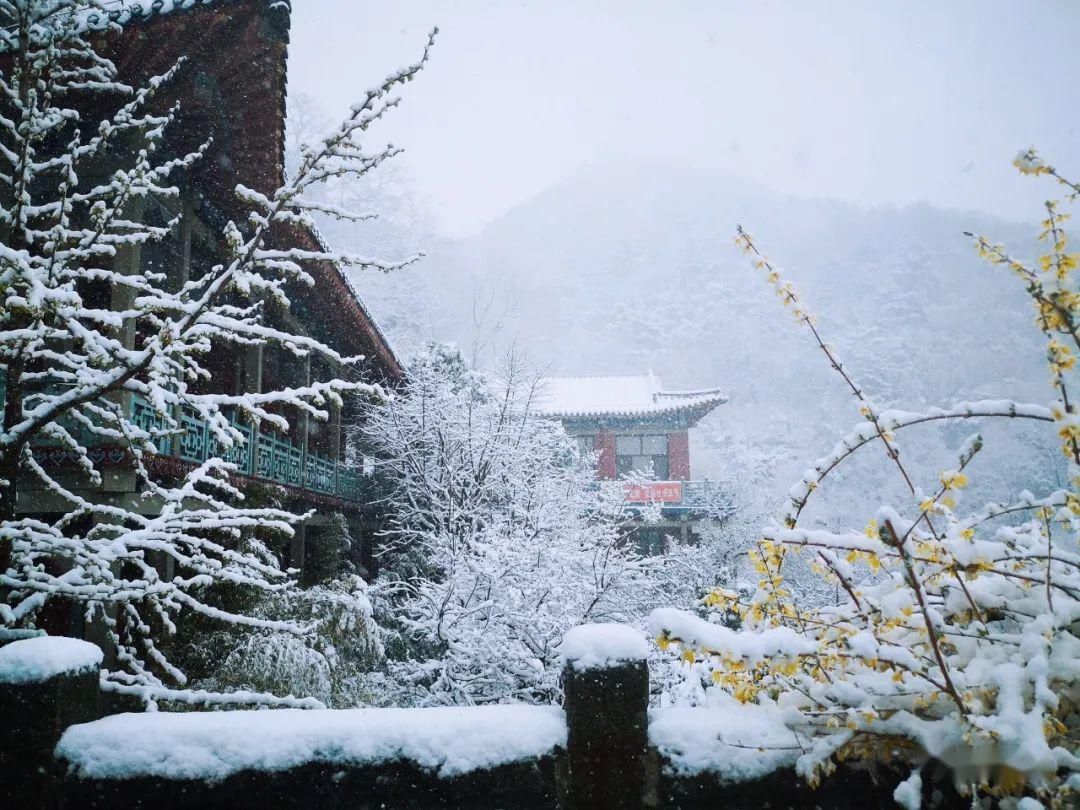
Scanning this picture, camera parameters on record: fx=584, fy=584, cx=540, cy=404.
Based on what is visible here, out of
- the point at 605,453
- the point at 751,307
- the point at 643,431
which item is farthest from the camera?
the point at 751,307

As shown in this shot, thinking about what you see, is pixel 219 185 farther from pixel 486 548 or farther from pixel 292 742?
pixel 292 742

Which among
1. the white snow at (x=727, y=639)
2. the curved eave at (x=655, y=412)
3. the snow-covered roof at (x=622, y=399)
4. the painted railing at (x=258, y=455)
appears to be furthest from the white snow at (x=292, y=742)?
the curved eave at (x=655, y=412)

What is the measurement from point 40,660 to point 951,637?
2.86 meters

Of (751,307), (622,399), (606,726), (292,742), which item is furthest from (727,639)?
(751,307)

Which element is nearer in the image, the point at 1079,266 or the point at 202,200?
the point at 1079,266

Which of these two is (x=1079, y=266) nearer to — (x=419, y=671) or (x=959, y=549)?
(x=959, y=549)

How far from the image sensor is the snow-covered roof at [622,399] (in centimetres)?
2281

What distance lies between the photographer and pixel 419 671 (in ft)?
21.8

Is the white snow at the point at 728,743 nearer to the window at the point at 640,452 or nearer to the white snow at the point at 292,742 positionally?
the white snow at the point at 292,742

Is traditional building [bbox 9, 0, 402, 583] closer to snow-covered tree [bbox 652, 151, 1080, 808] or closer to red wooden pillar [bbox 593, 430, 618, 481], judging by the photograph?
snow-covered tree [bbox 652, 151, 1080, 808]

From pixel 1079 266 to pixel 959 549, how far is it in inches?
32.9

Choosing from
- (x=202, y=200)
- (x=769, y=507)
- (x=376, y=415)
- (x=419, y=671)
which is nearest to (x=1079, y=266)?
(x=419, y=671)

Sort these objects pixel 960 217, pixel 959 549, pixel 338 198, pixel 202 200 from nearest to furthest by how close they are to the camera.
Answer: pixel 959 549 < pixel 202 200 < pixel 338 198 < pixel 960 217

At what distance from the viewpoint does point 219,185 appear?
6906mm
